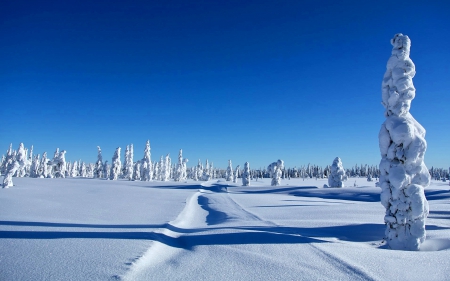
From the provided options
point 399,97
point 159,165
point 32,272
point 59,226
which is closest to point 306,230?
point 399,97

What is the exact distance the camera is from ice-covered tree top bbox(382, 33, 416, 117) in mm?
6691

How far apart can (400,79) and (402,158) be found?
2262 millimetres

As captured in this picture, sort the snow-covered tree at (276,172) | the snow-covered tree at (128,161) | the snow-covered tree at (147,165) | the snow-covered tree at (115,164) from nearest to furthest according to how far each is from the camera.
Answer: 1. the snow-covered tree at (276,172)
2. the snow-covered tree at (115,164)
3. the snow-covered tree at (147,165)
4. the snow-covered tree at (128,161)

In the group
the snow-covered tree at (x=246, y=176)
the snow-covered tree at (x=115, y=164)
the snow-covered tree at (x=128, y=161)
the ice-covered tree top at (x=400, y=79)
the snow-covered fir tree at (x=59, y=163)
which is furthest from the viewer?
the snow-covered tree at (x=128, y=161)

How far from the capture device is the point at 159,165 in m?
98.9

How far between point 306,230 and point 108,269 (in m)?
5.98

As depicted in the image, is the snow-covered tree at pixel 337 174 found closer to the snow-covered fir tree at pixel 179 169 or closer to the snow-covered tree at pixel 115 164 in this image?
the snow-covered tree at pixel 115 164

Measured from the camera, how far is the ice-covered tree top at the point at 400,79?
263 inches

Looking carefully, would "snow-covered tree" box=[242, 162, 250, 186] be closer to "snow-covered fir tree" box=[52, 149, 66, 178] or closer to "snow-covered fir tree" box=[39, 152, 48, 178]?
"snow-covered fir tree" box=[52, 149, 66, 178]

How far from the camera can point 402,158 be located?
6414 mm

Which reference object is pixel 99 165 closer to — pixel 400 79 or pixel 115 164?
pixel 115 164

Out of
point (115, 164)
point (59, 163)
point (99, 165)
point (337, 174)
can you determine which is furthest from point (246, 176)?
point (99, 165)

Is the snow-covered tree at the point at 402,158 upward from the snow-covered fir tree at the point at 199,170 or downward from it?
upward

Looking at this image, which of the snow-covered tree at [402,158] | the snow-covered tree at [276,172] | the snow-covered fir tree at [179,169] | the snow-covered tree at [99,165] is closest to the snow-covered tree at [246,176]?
the snow-covered tree at [276,172]
